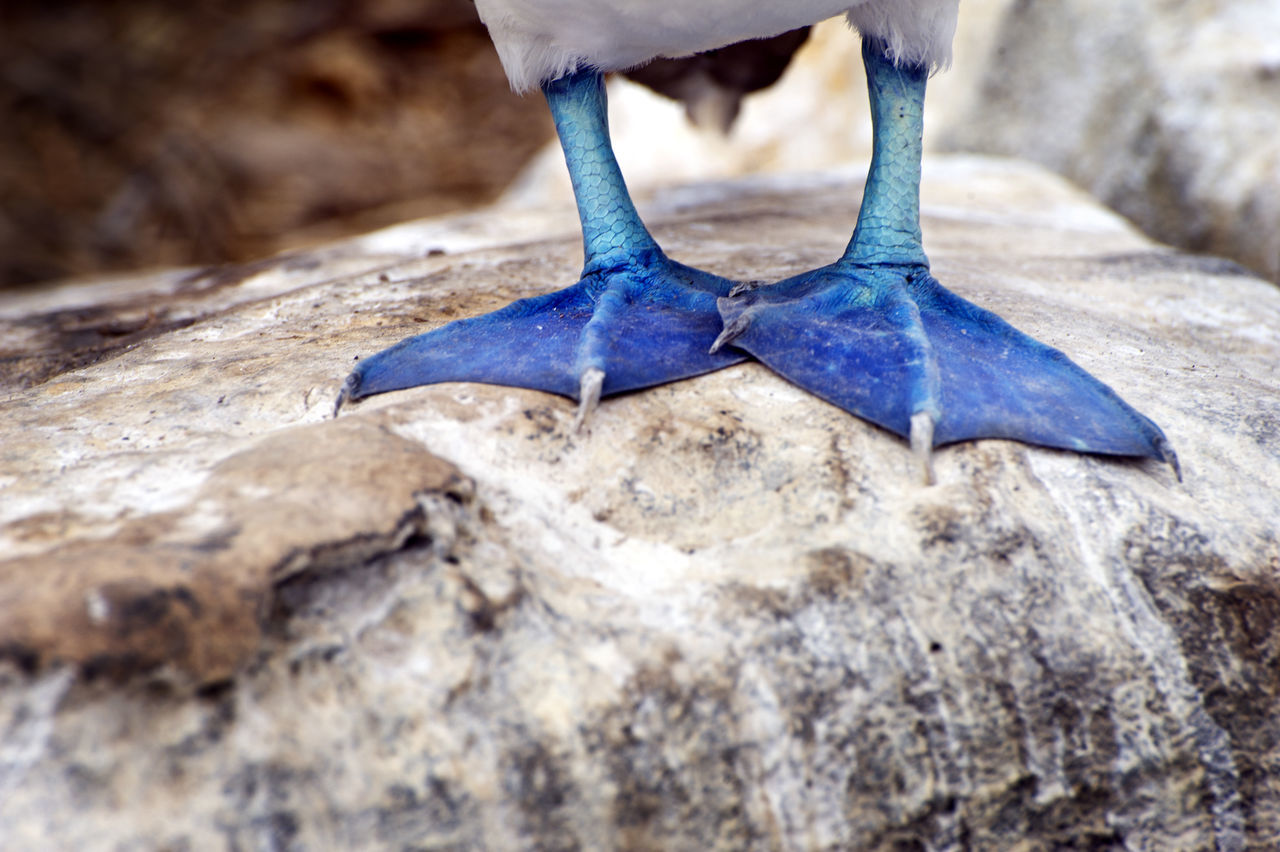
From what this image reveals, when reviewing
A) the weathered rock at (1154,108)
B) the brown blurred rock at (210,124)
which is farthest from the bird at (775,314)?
the brown blurred rock at (210,124)

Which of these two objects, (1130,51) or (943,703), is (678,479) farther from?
(1130,51)

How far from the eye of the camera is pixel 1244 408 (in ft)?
5.19

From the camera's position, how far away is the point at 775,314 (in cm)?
162

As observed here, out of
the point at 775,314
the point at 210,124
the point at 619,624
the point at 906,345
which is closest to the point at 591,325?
the point at 775,314

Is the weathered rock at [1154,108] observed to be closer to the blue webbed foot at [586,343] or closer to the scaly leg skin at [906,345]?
the scaly leg skin at [906,345]

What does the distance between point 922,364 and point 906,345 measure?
68mm

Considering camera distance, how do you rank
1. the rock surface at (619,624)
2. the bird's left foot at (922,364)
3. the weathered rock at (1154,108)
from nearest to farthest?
the rock surface at (619,624)
the bird's left foot at (922,364)
the weathered rock at (1154,108)

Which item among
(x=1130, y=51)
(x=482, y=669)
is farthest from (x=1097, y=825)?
(x=1130, y=51)

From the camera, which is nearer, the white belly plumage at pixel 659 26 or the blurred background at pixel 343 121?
the white belly plumage at pixel 659 26

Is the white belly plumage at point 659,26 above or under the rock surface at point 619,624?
above

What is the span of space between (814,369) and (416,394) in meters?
0.57

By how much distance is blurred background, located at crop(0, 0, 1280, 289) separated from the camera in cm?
363

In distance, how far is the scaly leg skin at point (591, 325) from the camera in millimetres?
1460

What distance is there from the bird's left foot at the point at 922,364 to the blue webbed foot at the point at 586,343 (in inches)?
2.6
